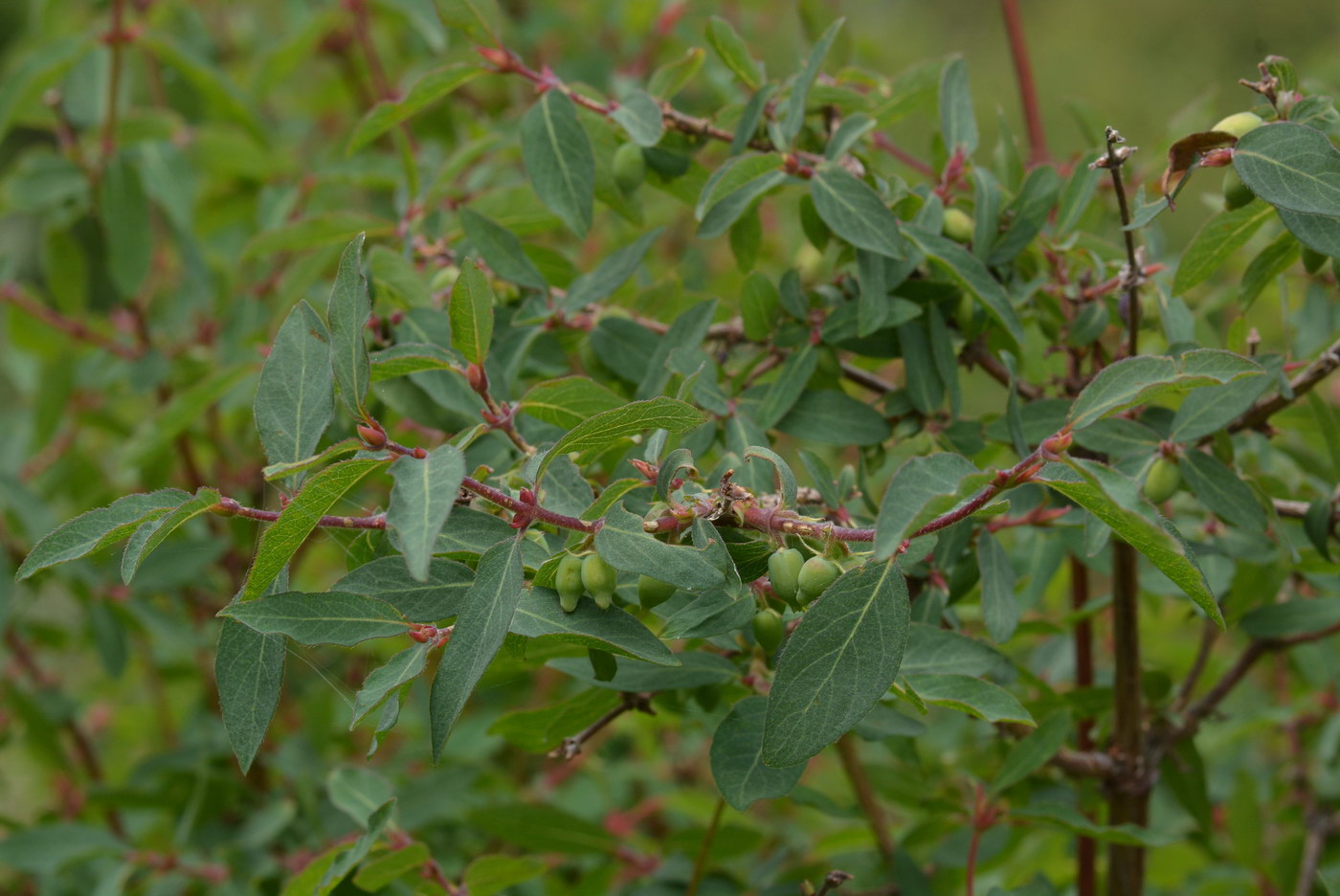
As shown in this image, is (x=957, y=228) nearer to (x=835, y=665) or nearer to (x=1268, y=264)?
(x=1268, y=264)

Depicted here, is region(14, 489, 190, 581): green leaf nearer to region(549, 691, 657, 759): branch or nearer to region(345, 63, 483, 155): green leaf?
region(549, 691, 657, 759): branch

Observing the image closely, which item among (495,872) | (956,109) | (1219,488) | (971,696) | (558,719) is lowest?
(495,872)

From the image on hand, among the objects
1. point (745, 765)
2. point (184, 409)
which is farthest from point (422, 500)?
point (184, 409)

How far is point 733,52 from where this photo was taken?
2.94ft

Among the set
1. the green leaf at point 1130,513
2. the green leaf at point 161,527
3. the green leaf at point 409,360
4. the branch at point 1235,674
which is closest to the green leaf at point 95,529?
the green leaf at point 161,527

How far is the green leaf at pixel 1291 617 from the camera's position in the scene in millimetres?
1004

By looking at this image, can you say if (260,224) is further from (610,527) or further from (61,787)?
(610,527)

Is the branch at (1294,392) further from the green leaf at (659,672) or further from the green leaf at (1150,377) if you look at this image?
the green leaf at (659,672)

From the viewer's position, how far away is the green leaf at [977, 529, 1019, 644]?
772 millimetres

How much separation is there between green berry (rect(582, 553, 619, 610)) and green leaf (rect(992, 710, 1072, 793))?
481mm

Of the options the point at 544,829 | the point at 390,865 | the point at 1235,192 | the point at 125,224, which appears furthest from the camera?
the point at 125,224

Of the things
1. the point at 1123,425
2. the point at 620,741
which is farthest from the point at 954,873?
the point at 620,741


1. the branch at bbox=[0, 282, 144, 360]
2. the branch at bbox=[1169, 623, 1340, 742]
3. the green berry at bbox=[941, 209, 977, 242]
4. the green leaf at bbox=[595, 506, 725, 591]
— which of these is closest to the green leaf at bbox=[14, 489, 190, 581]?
the green leaf at bbox=[595, 506, 725, 591]

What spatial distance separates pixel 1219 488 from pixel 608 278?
47cm
